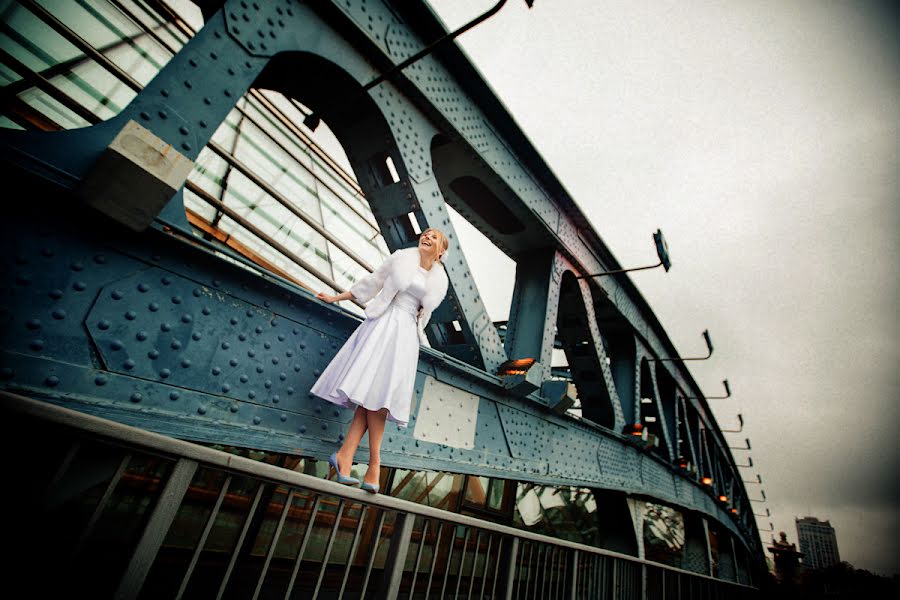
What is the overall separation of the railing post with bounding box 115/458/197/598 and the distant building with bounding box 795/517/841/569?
728ft

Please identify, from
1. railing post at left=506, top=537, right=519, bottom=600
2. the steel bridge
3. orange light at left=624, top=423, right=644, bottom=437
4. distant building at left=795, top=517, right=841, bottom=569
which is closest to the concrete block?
the steel bridge

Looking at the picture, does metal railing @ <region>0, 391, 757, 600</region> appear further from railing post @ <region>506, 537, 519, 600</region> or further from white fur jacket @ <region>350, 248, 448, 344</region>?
white fur jacket @ <region>350, 248, 448, 344</region>

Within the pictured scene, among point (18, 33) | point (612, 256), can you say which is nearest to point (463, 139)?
point (612, 256)

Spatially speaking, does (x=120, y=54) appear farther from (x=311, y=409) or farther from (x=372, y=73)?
(x=311, y=409)

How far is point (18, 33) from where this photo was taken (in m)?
5.54

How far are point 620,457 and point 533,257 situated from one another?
3533 mm

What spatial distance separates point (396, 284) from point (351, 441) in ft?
3.48

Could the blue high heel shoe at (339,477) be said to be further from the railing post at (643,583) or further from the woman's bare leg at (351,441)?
the railing post at (643,583)

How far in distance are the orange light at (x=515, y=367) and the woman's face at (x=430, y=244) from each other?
5.29ft

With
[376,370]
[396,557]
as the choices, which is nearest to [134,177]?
[376,370]

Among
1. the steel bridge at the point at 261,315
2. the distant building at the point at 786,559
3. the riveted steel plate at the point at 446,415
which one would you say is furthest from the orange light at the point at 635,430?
the distant building at the point at 786,559

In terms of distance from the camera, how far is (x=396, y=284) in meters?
2.64

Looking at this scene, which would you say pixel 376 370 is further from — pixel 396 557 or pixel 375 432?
pixel 396 557

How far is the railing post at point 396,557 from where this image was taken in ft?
6.46
